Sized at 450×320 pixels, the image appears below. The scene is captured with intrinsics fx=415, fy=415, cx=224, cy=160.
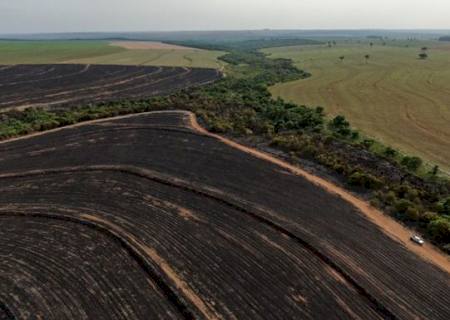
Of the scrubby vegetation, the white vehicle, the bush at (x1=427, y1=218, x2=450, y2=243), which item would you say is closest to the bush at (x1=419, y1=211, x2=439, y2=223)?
the scrubby vegetation

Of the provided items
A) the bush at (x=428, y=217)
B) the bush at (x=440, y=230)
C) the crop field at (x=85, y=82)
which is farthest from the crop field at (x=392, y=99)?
the crop field at (x=85, y=82)

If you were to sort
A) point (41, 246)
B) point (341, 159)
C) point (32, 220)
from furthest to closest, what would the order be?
point (341, 159) → point (32, 220) → point (41, 246)

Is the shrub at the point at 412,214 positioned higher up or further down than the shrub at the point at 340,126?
higher up

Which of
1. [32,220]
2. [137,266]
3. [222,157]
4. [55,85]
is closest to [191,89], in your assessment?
[55,85]

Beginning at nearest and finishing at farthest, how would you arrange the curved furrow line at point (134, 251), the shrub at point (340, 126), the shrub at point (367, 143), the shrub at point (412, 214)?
the curved furrow line at point (134, 251), the shrub at point (412, 214), the shrub at point (367, 143), the shrub at point (340, 126)

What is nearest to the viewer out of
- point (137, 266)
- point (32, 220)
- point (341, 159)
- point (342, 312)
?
point (342, 312)

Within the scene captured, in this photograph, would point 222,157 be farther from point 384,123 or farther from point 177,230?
point 384,123

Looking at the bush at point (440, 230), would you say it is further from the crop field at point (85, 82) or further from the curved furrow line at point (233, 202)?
the crop field at point (85, 82)
